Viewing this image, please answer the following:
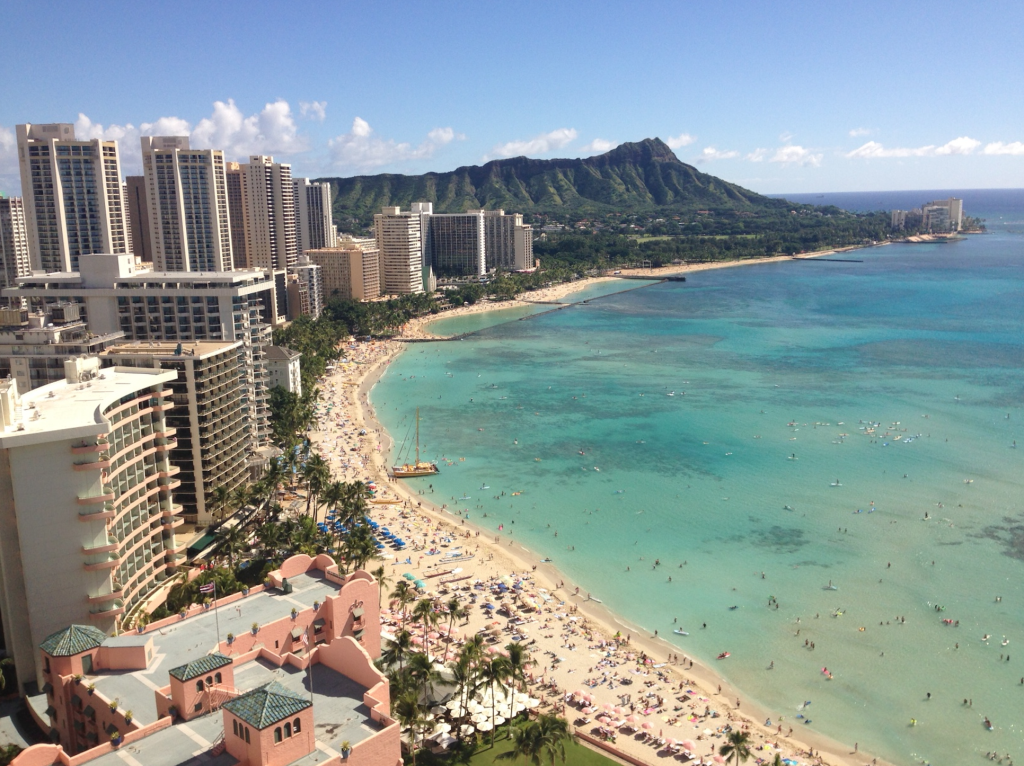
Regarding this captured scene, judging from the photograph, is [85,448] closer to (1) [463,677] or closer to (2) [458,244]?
(1) [463,677]

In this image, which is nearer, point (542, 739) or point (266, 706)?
point (266, 706)

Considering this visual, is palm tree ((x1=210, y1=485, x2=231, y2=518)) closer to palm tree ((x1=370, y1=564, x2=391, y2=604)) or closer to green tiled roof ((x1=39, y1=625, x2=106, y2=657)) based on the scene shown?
palm tree ((x1=370, y1=564, x2=391, y2=604))

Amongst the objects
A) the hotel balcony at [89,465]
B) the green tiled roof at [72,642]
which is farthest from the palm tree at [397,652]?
the hotel balcony at [89,465]

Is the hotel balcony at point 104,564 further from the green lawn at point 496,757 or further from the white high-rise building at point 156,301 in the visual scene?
the white high-rise building at point 156,301

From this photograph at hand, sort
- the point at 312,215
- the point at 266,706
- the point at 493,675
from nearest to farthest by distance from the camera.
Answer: the point at 266,706 → the point at 493,675 → the point at 312,215

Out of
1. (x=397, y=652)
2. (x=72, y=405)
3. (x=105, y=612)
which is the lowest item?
(x=397, y=652)

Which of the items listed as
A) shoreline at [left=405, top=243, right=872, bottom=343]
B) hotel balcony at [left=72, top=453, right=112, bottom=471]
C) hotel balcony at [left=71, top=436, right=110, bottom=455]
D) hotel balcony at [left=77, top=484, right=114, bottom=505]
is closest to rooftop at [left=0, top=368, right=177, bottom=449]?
hotel balcony at [left=71, top=436, right=110, bottom=455]

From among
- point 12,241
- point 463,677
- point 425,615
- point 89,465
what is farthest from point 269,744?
point 12,241
